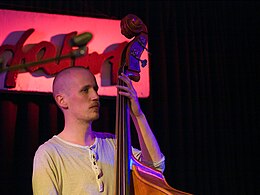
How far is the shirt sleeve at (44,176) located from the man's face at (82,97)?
0.25m

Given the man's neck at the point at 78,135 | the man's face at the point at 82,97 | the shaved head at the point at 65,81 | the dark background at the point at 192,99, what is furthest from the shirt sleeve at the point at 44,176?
the dark background at the point at 192,99

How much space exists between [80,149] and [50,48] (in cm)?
135

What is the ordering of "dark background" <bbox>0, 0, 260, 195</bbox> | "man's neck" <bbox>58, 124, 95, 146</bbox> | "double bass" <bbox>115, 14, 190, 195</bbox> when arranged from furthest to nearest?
"dark background" <bbox>0, 0, 260, 195</bbox>, "man's neck" <bbox>58, 124, 95, 146</bbox>, "double bass" <bbox>115, 14, 190, 195</bbox>

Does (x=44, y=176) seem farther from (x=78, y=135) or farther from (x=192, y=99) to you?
(x=192, y=99)

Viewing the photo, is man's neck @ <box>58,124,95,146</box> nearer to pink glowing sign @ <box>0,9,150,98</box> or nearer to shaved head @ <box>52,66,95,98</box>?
shaved head @ <box>52,66,95,98</box>

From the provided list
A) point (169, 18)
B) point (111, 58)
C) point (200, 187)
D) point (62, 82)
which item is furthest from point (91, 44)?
point (200, 187)

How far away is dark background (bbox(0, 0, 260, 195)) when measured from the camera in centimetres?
282

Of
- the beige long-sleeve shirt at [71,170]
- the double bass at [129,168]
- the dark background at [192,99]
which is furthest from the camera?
the dark background at [192,99]

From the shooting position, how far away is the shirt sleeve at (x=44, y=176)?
1.60 m

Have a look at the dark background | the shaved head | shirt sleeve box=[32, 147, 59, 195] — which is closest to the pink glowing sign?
the dark background

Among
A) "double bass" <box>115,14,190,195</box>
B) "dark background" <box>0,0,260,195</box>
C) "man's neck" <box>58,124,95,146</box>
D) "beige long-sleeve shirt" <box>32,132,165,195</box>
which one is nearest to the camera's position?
"double bass" <box>115,14,190,195</box>

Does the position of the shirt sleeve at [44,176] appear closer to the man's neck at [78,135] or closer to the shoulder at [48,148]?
the shoulder at [48,148]

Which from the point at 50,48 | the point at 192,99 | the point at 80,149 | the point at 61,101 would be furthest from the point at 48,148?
the point at 192,99

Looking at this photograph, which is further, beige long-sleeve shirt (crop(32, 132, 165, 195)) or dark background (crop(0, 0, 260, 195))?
dark background (crop(0, 0, 260, 195))
